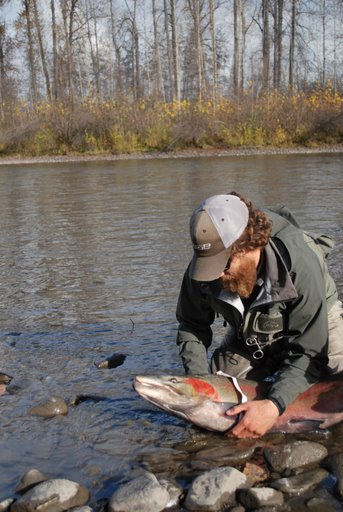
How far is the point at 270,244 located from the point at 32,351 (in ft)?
8.09

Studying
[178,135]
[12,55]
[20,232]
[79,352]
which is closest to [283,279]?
[79,352]

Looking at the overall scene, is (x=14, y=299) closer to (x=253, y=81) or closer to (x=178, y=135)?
(x=178, y=135)

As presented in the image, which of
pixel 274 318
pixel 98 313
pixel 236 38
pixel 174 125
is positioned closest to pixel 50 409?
pixel 274 318

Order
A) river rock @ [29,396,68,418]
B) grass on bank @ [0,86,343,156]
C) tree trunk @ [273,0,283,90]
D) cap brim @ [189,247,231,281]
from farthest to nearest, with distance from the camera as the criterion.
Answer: tree trunk @ [273,0,283,90] → grass on bank @ [0,86,343,156] → river rock @ [29,396,68,418] → cap brim @ [189,247,231,281]

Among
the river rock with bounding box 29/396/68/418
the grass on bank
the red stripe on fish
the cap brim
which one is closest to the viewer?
the cap brim

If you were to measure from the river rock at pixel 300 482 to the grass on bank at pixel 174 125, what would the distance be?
24.2 meters

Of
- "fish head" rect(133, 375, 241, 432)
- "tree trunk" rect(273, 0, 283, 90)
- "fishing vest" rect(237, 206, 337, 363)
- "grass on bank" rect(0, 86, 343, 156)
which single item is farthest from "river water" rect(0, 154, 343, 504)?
"tree trunk" rect(273, 0, 283, 90)

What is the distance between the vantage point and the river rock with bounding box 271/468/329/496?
2908 mm

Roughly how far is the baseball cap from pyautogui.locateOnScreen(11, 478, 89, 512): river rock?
1136mm

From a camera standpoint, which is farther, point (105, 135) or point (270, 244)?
point (105, 135)

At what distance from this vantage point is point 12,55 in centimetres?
3791

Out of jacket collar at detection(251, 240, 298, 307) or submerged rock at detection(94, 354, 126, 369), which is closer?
jacket collar at detection(251, 240, 298, 307)

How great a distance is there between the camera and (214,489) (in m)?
2.87

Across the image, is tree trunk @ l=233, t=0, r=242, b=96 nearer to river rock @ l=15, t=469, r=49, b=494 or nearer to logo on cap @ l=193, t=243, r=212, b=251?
logo on cap @ l=193, t=243, r=212, b=251
